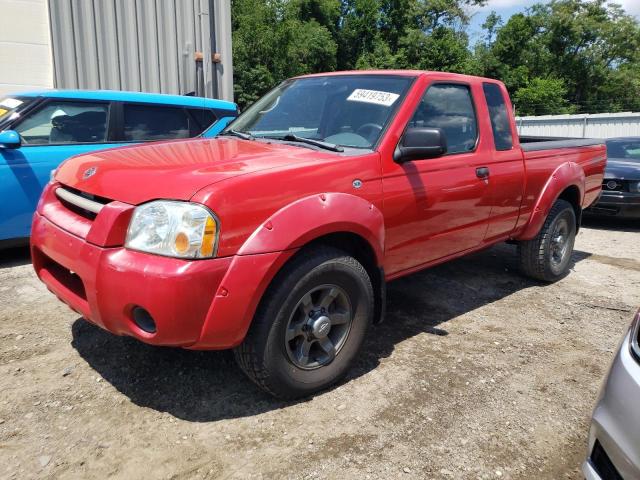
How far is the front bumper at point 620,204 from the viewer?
25.8 ft

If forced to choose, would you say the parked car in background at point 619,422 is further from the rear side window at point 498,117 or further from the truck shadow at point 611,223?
the truck shadow at point 611,223

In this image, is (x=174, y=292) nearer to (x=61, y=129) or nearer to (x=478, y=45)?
(x=61, y=129)

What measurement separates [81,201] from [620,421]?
2.60 metres

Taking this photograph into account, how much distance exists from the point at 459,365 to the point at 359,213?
1261 mm

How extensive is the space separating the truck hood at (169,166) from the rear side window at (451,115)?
3.10ft

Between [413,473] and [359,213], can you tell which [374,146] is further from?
[413,473]

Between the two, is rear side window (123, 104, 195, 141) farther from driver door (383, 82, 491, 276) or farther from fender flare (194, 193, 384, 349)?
fender flare (194, 193, 384, 349)

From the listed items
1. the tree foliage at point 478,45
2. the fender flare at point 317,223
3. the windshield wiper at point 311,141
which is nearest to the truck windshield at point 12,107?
the windshield wiper at point 311,141

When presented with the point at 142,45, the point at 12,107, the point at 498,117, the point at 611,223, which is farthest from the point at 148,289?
the point at 142,45

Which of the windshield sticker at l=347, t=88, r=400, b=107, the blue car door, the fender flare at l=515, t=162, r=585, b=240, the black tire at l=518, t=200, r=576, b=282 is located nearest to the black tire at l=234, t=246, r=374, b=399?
the windshield sticker at l=347, t=88, r=400, b=107

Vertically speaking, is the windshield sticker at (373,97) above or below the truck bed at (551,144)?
above

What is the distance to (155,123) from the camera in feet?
19.4

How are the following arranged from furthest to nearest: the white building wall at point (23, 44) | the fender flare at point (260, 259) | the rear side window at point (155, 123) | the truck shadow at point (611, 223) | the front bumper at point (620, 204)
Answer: the white building wall at point (23, 44), the truck shadow at point (611, 223), the front bumper at point (620, 204), the rear side window at point (155, 123), the fender flare at point (260, 259)

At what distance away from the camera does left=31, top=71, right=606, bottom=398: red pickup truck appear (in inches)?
94.3
